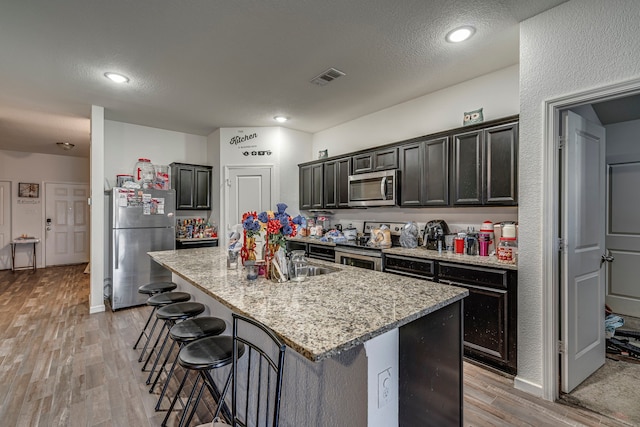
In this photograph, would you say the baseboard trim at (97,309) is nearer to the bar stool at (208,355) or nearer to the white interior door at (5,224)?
the bar stool at (208,355)

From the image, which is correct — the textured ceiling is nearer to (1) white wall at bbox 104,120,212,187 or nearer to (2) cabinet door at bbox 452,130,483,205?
(1) white wall at bbox 104,120,212,187

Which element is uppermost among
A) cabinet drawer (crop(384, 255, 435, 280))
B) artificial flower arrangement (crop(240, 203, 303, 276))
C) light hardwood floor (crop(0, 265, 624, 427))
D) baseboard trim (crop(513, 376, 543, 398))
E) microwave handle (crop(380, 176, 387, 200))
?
microwave handle (crop(380, 176, 387, 200))

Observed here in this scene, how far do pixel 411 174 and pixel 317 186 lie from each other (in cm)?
169

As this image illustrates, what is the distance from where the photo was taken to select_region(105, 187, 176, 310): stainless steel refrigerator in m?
4.00

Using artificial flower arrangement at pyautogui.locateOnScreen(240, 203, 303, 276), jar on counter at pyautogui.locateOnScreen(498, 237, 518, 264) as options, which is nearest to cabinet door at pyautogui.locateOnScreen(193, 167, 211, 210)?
artificial flower arrangement at pyautogui.locateOnScreen(240, 203, 303, 276)

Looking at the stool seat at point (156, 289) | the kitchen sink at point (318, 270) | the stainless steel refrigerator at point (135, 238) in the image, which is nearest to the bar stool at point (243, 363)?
the kitchen sink at point (318, 270)

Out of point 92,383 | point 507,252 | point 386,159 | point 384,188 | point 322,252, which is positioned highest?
point 386,159

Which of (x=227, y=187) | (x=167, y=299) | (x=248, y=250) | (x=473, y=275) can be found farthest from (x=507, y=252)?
(x=227, y=187)

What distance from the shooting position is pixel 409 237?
338 cm

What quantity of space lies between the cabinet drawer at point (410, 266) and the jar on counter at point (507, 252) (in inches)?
21.7

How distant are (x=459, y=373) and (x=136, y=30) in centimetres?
313

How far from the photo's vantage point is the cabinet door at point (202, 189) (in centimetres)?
500

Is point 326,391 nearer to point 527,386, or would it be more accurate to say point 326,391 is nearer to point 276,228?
point 276,228

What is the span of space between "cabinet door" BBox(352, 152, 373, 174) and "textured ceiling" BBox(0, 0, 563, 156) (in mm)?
655
